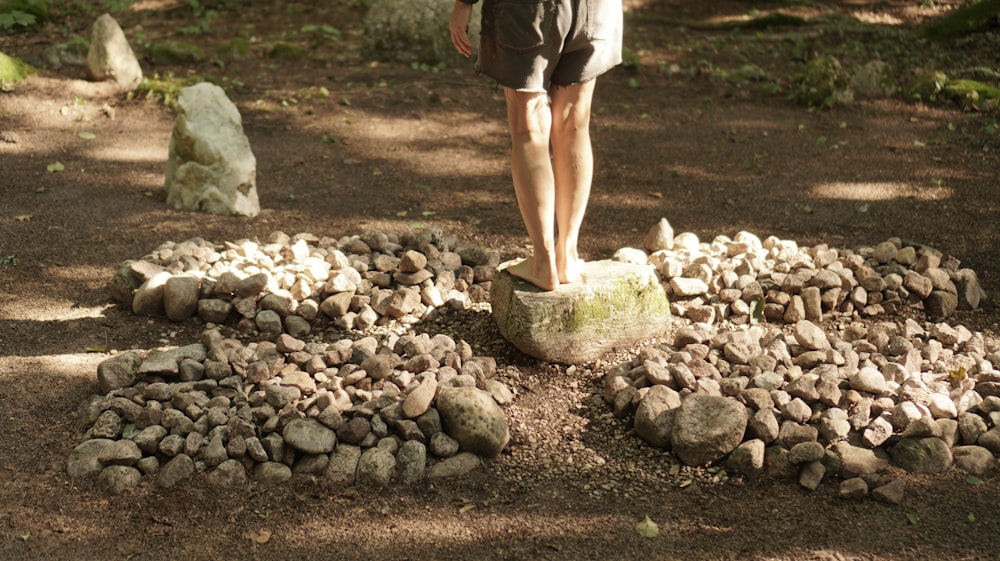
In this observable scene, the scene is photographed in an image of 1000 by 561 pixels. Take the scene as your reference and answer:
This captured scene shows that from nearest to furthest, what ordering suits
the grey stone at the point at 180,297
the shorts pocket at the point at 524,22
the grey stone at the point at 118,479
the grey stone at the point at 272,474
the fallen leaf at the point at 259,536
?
the fallen leaf at the point at 259,536 → the grey stone at the point at 118,479 → the grey stone at the point at 272,474 → the shorts pocket at the point at 524,22 → the grey stone at the point at 180,297

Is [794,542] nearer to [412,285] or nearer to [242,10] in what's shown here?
[412,285]

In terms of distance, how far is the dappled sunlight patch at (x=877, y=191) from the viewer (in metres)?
6.40

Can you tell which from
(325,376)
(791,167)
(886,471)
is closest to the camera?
(886,471)

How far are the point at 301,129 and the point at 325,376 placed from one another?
4255 millimetres

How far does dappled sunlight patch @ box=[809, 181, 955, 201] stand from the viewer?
6.40 metres

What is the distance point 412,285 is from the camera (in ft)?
16.0

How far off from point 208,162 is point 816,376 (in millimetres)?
4059

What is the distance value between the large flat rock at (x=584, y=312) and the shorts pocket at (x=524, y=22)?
44.3 inches

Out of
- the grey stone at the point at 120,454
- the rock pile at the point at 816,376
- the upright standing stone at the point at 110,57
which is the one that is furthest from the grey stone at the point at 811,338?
the upright standing stone at the point at 110,57

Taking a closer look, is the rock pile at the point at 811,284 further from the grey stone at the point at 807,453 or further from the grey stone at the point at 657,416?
the grey stone at the point at 807,453

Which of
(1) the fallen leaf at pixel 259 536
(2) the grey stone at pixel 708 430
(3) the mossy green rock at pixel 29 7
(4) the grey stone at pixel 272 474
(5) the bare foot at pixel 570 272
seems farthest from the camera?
(3) the mossy green rock at pixel 29 7

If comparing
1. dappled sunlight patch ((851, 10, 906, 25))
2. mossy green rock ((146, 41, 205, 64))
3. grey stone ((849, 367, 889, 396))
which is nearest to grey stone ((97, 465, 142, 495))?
grey stone ((849, 367, 889, 396))

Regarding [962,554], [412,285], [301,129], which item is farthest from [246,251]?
[962,554]

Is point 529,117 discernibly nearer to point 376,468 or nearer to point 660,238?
point 376,468
